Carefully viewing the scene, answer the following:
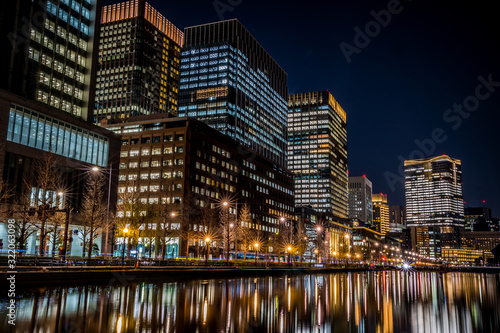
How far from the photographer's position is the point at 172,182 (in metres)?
116

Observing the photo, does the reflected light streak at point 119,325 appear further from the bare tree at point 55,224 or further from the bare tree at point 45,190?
the bare tree at point 55,224

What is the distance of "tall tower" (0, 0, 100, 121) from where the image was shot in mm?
77562

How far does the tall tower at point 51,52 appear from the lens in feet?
254

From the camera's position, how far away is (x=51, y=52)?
276 feet

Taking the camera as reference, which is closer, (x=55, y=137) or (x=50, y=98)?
(x=55, y=137)

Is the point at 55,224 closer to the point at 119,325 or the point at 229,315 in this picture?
the point at 229,315

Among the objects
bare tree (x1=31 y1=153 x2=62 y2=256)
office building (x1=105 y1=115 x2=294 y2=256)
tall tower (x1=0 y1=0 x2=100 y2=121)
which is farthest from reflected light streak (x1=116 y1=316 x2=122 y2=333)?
office building (x1=105 y1=115 x2=294 y2=256)

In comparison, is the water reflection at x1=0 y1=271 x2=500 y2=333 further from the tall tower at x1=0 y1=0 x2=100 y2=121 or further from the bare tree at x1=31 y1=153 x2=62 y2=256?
the tall tower at x1=0 y1=0 x2=100 y2=121

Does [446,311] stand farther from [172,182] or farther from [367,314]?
[172,182]

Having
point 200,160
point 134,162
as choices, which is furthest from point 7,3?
point 200,160

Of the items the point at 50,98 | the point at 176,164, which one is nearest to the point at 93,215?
the point at 50,98

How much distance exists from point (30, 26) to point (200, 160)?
186 ft

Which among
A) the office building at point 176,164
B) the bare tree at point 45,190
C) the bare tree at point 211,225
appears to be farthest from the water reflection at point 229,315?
the office building at point 176,164

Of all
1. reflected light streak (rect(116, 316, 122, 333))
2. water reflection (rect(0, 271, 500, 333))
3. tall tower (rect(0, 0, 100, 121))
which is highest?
tall tower (rect(0, 0, 100, 121))
